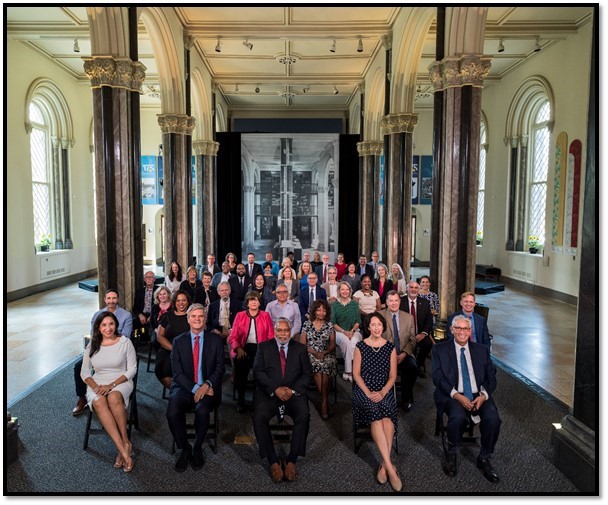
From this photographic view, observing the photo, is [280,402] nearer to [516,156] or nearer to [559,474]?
[559,474]

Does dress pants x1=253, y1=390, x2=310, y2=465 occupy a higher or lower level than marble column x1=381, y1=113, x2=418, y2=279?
lower

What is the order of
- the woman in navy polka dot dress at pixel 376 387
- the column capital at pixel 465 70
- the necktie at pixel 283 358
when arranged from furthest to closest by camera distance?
the column capital at pixel 465 70 < the necktie at pixel 283 358 < the woman in navy polka dot dress at pixel 376 387

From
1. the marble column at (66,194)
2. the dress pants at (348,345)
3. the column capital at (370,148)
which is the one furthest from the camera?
the column capital at (370,148)

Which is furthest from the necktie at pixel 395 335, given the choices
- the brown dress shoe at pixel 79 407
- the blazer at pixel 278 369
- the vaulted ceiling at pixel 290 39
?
the vaulted ceiling at pixel 290 39

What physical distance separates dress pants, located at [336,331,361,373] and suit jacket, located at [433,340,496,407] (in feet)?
4.69

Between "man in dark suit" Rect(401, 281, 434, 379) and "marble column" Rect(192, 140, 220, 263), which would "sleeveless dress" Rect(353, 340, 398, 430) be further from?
"marble column" Rect(192, 140, 220, 263)

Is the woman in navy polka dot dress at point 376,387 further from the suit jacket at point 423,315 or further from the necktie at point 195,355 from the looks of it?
the suit jacket at point 423,315

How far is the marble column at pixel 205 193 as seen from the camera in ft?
51.4

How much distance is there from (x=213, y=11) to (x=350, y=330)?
830cm

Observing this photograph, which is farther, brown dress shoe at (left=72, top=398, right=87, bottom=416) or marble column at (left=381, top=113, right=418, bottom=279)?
marble column at (left=381, top=113, right=418, bottom=279)

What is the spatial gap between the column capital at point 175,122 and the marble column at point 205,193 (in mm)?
4356

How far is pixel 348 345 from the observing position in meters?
5.60

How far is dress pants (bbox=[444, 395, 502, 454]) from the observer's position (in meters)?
3.83

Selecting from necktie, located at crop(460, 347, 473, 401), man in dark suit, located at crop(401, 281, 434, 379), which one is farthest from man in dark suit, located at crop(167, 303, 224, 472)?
man in dark suit, located at crop(401, 281, 434, 379)
